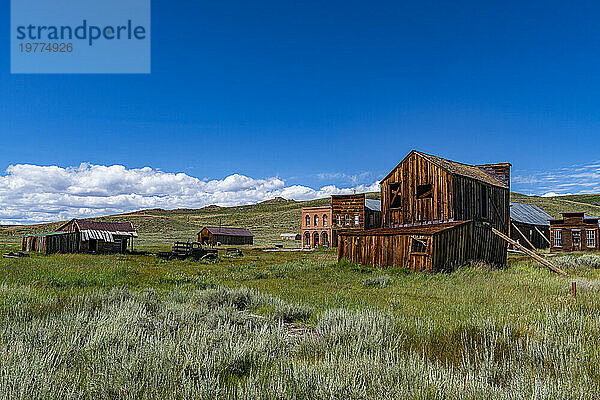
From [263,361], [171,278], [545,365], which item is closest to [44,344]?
[263,361]

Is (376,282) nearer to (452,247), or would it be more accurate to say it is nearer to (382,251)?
(382,251)

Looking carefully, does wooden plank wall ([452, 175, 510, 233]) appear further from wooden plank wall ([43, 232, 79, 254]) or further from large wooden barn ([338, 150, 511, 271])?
wooden plank wall ([43, 232, 79, 254])

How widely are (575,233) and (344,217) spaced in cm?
2402

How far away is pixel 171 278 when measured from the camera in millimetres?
14672

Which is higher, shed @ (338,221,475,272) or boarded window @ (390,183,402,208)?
boarded window @ (390,183,402,208)

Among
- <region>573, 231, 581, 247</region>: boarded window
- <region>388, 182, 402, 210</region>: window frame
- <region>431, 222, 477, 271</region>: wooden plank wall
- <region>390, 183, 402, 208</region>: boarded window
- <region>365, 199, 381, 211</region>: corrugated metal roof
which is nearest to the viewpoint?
<region>431, 222, 477, 271</region>: wooden plank wall

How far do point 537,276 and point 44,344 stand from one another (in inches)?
667

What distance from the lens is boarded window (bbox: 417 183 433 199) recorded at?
21531 millimetres

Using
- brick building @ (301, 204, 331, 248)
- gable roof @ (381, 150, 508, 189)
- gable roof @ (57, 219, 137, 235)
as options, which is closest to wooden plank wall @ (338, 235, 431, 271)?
gable roof @ (381, 150, 508, 189)

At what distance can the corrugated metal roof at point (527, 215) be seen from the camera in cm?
4406

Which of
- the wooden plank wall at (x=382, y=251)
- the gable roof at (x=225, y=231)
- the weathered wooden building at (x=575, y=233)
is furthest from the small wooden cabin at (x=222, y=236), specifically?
the weathered wooden building at (x=575, y=233)

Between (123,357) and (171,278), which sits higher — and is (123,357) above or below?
above

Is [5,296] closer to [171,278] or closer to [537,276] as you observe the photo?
[171,278]

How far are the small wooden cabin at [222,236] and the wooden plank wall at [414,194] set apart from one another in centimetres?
4750
